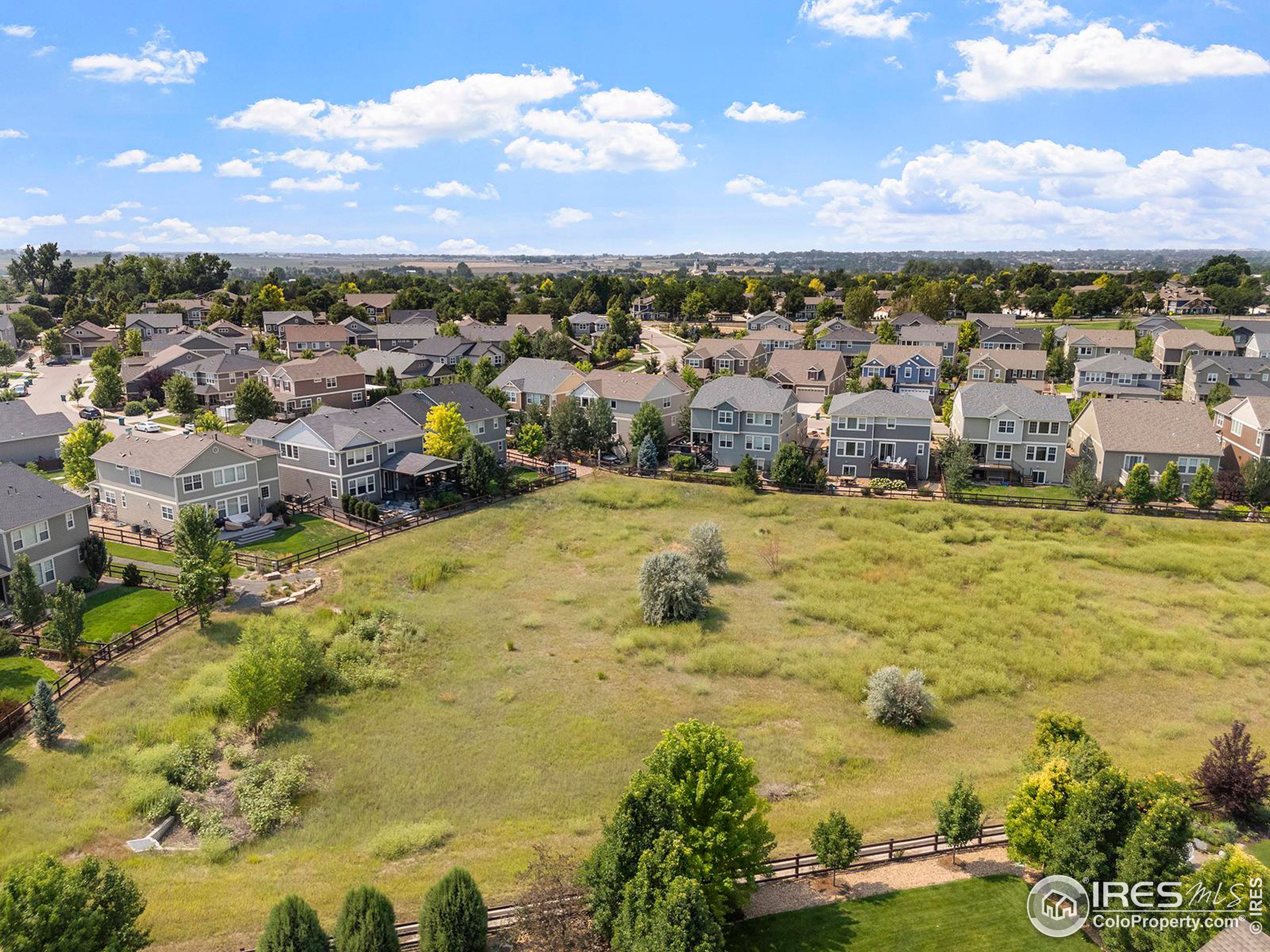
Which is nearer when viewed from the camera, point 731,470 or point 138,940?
point 138,940

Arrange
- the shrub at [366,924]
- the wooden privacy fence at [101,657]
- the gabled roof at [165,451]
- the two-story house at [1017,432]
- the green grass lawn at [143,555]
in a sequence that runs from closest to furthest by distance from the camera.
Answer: the shrub at [366,924] < the wooden privacy fence at [101,657] < the green grass lawn at [143,555] < the gabled roof at [165,451] < the two-story house at [1017,432]

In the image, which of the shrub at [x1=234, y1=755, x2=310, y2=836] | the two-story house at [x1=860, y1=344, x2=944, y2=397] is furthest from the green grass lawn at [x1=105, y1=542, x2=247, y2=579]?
the two-story house at [x1=860, y1=344, x2=944, y2=397]

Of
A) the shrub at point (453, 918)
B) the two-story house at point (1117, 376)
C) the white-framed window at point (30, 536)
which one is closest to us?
the shrub at point (453, 918)

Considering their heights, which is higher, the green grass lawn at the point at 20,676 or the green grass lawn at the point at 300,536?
the green grass lawn at the point at 300,536

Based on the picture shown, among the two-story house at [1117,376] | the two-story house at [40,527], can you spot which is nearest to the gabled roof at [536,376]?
the two-story house at [40,527]

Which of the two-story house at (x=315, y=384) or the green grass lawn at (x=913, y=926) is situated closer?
the green grass lawn at (x=913, y=926)

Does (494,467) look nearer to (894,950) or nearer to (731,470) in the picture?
(731,470)

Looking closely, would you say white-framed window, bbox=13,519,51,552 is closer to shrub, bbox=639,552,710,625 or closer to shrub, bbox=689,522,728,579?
shrub, bbox=639,552,710,625

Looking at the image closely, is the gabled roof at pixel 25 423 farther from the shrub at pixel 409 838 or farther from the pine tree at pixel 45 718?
the shrub at pixel 409 838

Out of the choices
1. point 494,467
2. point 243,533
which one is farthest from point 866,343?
point 243,533
